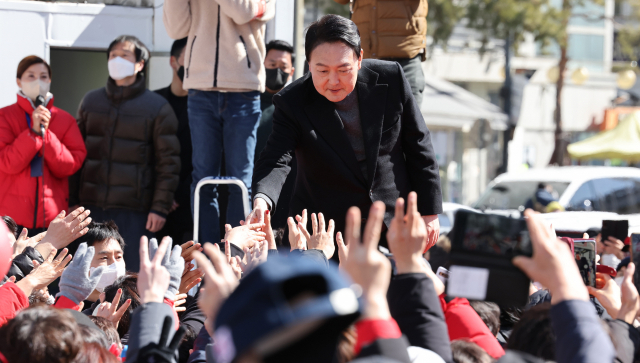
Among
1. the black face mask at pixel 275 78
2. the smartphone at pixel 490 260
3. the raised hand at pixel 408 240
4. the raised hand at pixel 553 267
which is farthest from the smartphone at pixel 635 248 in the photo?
the black face mask at pixel 275 78

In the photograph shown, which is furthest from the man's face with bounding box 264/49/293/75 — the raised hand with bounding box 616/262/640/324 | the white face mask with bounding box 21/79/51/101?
the raised hand with bounding box 616/262/640/324

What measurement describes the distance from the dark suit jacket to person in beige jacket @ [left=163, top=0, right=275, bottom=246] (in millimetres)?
1229

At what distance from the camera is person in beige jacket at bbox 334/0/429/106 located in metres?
4.67

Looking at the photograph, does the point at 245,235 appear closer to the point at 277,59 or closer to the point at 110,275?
the point at 110,275

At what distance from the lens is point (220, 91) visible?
4.95 metres

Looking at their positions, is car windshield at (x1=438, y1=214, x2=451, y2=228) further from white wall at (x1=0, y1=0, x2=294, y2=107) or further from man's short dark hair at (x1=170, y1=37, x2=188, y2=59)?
man's short dark hair at (x1=170, y1=37, x2=188, y2=59)

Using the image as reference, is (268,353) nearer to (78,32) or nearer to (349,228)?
(349,228)

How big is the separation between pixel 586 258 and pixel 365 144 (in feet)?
3.75

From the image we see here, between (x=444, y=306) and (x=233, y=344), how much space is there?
1.42 meters

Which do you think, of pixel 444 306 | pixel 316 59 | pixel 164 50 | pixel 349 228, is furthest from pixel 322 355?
pixel 164 50

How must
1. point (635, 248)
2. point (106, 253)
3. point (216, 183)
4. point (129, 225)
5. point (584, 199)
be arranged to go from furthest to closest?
point (584, 199)
point (129, 225)
point (216, 183)
point (106, 253)
point (635, 248)

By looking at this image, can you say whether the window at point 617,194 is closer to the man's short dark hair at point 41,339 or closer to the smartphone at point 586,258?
the smartphone at point 586,258

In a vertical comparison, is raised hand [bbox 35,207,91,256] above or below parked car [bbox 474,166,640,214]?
above

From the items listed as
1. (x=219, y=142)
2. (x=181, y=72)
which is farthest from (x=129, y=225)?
(x=181, y=72)
